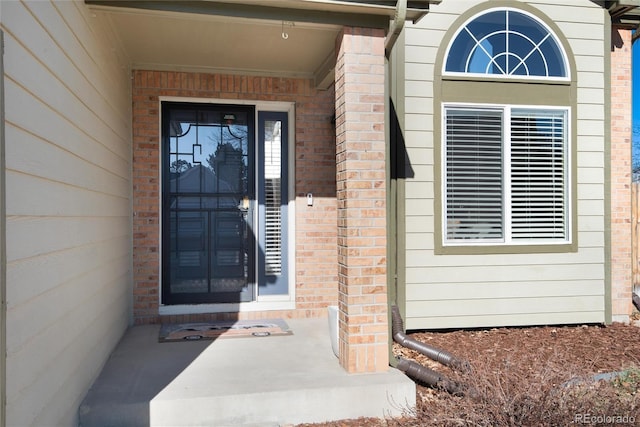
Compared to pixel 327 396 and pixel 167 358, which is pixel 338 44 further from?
pixel 167 358

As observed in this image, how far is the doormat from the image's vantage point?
4391mm

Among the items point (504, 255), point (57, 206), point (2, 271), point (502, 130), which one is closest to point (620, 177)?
point (502, 130)

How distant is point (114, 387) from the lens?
3068 millimetres

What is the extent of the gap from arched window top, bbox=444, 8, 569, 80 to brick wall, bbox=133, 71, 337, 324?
148 centimetres

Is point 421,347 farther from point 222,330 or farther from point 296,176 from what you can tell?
point 296,176

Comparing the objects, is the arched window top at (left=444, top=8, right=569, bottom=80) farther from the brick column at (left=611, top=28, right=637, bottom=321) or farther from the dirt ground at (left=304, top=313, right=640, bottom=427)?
the dirt ground at (left=304, top=313, right=640, bottom=427)

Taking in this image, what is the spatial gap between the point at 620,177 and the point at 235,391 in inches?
191

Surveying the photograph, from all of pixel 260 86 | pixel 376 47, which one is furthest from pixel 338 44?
pixel 260 86

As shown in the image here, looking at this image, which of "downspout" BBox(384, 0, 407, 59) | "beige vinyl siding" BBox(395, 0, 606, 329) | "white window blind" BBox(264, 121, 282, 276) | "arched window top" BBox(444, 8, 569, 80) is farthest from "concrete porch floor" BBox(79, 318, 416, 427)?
"arched window top" BBox(444, 8, 569, 80)

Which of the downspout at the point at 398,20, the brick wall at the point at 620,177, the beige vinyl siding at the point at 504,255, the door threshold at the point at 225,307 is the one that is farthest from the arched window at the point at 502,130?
the door threshold at the point at 225,307

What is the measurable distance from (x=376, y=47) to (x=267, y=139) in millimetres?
2159

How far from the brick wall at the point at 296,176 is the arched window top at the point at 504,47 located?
148 cm

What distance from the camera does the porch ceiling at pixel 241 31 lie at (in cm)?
320

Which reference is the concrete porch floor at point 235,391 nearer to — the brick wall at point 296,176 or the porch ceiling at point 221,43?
the brick wall at point 296,176
